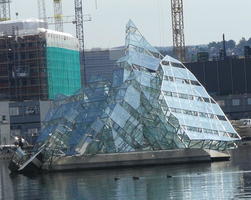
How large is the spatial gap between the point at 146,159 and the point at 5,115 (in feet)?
299

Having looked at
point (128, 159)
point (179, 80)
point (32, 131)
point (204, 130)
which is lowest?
point (32, 131)

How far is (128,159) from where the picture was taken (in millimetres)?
94000

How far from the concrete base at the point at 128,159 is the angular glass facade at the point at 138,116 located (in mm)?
925

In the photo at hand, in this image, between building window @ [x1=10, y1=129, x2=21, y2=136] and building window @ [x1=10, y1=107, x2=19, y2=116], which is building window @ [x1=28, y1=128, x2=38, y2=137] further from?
building window @ [x1=10, y1=107, x2=19, y2=116]

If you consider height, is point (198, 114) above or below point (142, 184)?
above

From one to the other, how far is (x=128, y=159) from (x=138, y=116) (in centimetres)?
429

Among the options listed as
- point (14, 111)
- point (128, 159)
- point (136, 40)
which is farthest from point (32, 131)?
point (128, 159)

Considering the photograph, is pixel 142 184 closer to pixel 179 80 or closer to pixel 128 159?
pixel 128 159

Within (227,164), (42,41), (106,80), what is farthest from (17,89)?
(227,164)

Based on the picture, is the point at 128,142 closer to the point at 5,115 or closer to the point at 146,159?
the point at 146,159

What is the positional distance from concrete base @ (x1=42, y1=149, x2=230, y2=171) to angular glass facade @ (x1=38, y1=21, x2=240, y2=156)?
3.03ft

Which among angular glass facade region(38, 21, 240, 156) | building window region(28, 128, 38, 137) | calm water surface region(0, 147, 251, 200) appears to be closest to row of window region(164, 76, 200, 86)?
angular glass facade region(38, 21, 240, 156)

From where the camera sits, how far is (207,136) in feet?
314

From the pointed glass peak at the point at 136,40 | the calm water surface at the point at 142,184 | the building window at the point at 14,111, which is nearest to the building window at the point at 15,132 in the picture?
the building window at the point at 14,111
